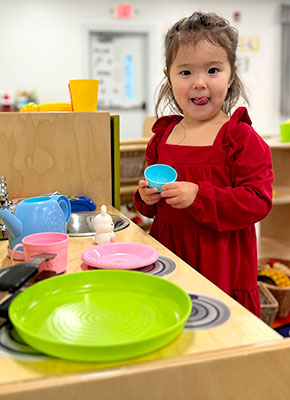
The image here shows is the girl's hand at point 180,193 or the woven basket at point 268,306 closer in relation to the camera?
the girl's hand at point 180,193

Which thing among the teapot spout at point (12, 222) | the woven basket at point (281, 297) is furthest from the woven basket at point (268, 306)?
the teapot spout at point (12, 222)

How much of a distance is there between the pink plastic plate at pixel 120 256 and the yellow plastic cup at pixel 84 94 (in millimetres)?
762

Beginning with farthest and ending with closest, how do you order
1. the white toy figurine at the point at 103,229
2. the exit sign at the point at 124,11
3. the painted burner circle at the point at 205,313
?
the exit sign at the point at 124,11 → the white toy figurine at the point at 103,229 → the painted burner circle at the point at 205,313

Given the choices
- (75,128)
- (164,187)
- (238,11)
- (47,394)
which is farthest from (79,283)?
(238,11)

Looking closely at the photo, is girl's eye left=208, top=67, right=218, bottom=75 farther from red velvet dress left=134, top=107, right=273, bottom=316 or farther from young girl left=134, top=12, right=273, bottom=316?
red velvet dress left=134, top=107, right=273, bottom=316

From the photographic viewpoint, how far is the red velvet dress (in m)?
1.16

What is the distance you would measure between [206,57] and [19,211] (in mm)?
621

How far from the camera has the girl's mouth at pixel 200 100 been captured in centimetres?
125

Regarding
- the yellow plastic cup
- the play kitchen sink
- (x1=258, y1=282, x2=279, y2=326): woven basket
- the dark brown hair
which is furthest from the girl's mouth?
(x1=258, y1=282, x2=279, y2=326): woven basket

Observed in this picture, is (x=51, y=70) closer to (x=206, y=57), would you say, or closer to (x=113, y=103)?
(x=113, y=103)

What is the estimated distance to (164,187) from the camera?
114 centimetres

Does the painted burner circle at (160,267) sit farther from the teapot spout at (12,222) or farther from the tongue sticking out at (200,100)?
the tongue sticking out at (200,100)

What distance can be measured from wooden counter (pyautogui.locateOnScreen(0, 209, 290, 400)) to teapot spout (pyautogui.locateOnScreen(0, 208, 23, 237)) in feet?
1.42

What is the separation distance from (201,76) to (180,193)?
0.33m
